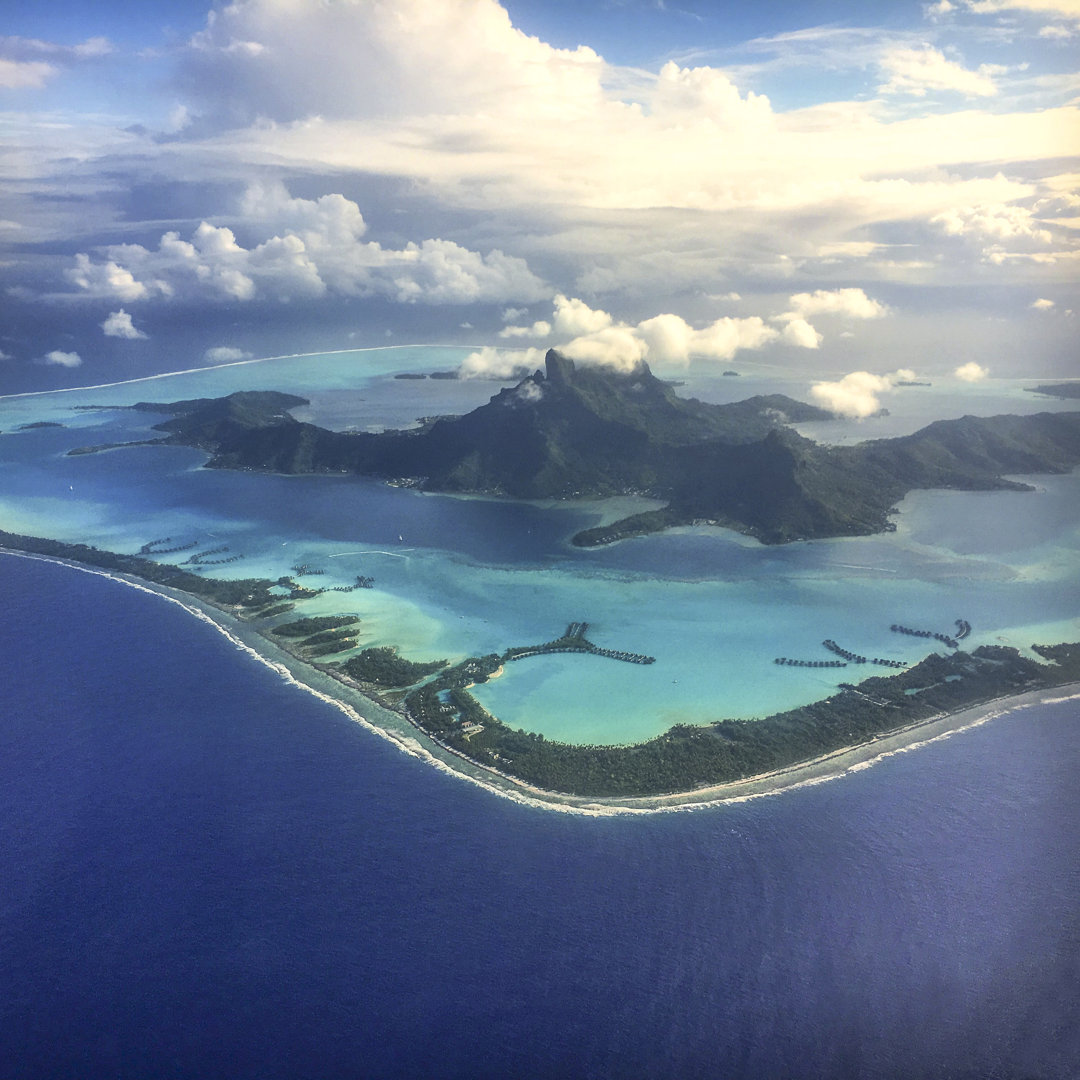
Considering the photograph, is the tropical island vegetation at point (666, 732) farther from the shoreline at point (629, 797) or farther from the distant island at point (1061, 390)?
the distant island at point (1061, 390)

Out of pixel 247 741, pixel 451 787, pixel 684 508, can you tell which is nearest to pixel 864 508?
pixel 684 508

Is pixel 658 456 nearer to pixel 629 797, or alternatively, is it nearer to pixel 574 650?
pixel 574 650

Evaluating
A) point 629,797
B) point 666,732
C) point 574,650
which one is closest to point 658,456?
point 574,650

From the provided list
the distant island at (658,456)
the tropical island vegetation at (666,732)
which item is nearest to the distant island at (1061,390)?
the distant island at (658,456)

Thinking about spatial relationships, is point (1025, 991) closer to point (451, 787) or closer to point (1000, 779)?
point (1000, 779)

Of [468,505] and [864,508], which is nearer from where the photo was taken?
[864,508]
